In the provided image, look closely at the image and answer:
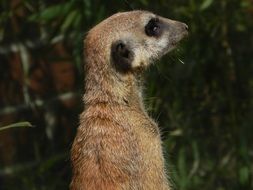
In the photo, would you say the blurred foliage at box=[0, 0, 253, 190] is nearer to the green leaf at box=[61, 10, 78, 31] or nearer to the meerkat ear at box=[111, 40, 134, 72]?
the green leaf at box=[61, 10, 78, 31]

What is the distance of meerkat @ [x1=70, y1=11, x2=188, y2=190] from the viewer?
2.88 meters

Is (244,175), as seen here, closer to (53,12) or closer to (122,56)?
(53,12)

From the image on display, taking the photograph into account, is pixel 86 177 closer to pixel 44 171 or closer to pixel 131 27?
pixel 131 27

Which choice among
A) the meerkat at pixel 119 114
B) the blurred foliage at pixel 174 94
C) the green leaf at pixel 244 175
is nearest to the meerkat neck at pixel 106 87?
the meerkat at pixel 119 114

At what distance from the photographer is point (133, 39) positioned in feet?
9.86

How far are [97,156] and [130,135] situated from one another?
0.44 ft

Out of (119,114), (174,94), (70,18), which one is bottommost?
(174,94)

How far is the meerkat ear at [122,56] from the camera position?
2.92 meters

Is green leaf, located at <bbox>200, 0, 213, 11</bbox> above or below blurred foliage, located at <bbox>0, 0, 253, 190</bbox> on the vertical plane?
above

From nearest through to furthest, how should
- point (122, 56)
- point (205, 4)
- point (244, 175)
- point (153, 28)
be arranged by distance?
point (122, 56)
point (153, 28)
point (205, 4)
point (244, 175)

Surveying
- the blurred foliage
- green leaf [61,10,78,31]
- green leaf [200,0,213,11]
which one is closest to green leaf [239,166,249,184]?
the blurred foliage

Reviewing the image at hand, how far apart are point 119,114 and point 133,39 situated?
241 millimetres

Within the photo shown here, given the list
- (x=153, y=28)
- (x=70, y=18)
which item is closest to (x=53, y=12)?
(x=70, y=18)

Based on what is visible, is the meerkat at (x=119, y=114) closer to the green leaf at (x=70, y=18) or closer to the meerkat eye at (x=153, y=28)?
the meerkat eye at (x=153, y=28)
